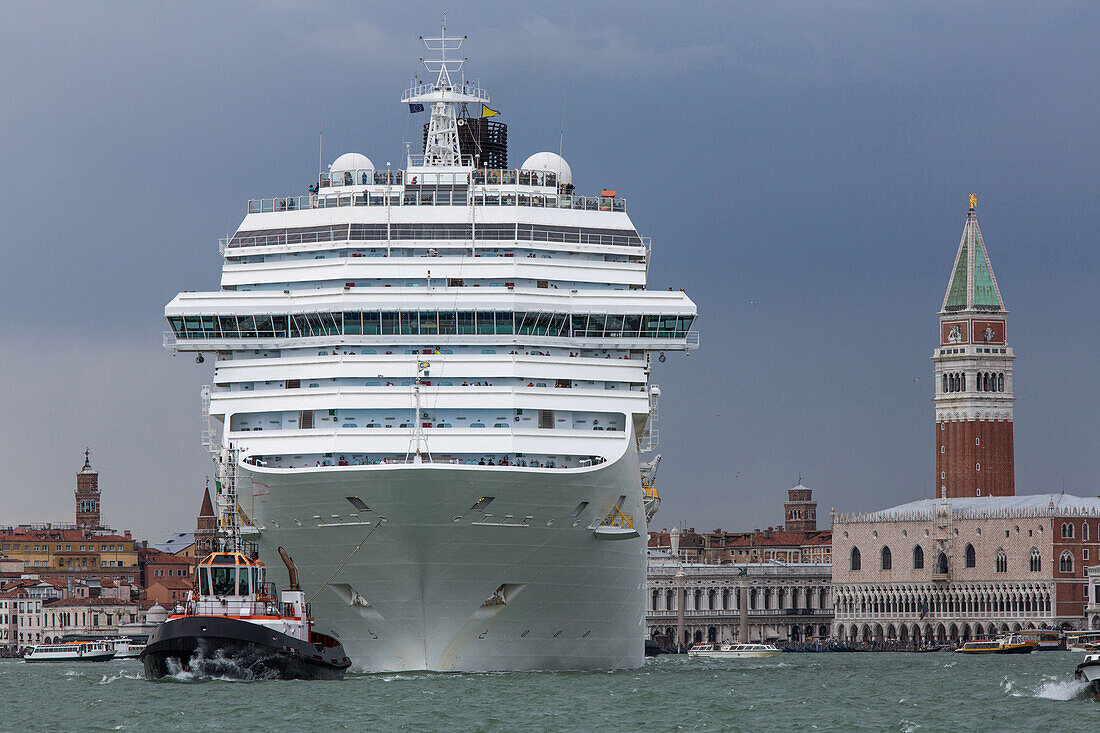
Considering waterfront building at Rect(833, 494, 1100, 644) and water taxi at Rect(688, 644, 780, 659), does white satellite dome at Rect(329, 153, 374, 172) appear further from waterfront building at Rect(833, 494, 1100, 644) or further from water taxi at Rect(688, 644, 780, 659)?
waterfront building at Rect(833, 494, 1100, 644)

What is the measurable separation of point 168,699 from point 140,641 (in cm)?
12951

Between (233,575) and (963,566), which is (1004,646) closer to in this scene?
(963,566)

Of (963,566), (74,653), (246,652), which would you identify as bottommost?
(74,653)

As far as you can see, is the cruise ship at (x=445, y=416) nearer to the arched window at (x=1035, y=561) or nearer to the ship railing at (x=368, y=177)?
the ship railing at (x=368, y=177)

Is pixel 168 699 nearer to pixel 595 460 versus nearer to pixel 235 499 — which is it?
pixel 235 499

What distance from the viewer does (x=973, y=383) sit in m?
191

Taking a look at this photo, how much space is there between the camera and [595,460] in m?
59.0

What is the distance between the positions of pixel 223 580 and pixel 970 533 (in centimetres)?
12826

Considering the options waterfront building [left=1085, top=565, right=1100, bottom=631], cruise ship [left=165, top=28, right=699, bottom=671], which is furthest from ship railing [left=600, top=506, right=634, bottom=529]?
waterfront building [left=1085, top=565, right=1100, bottom=631]

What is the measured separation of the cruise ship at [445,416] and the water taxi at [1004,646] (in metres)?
87.4

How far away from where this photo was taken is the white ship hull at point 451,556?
5569 centimetres

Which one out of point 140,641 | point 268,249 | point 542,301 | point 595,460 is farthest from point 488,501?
point 140,641

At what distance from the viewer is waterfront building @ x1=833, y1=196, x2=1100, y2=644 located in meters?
173

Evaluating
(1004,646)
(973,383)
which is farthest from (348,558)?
(973,383)
